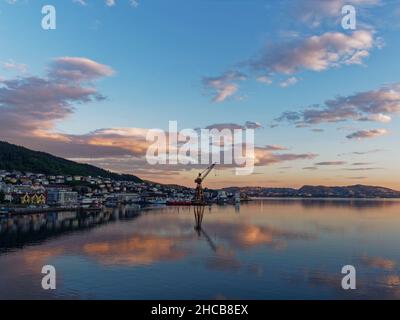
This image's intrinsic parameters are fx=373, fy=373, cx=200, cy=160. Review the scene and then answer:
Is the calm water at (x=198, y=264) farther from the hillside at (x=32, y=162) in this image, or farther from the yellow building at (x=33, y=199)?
the hillside at (x=32, y=162)

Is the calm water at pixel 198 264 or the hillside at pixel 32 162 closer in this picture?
the calm water at pixel 198 264

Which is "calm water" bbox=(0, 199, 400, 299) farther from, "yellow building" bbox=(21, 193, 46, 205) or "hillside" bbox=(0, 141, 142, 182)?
"hillside" bbox=(0, 141, 142, 182)

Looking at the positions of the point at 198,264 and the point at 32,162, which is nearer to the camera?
the point at 198,264

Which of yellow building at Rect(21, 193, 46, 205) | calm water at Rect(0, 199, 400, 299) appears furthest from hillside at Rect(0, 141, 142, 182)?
calm water at Rect(0, 199, 400, 299)

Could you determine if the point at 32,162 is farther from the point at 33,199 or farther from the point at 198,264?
the point at 198,264

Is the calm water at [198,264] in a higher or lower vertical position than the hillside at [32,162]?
lower

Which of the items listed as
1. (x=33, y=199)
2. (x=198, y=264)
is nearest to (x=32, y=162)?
(x=33, y=199)

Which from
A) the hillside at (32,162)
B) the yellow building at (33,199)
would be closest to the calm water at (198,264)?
the yellow building at (33,199)

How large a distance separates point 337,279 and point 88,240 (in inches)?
732

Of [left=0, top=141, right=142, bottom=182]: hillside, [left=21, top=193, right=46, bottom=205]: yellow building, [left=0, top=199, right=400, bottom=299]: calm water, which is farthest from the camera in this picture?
[left=0, top=141, right=142, bottom=182]: hillside

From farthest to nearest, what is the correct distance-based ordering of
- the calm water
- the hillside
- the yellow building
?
the hillside, the yellow building, the calm water

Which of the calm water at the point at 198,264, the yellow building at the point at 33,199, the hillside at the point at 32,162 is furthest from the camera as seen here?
the hillside at the point at 32,162

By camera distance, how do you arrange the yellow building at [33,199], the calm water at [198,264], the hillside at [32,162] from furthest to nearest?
1. the hillside at [32,162]
2. the yellow building at [33,199]
3. the calm water at [198,264]
